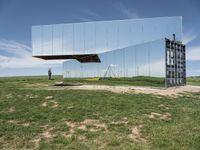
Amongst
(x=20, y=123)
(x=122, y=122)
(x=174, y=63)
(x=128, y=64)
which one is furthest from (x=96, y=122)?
(x=128, y=64)

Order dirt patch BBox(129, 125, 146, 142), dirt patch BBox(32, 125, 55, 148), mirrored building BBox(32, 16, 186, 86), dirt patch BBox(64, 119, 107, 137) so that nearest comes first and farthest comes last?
1. dirt patch BBox(32, 125, 55, 148)
2. dirt patch BBox(129, 125, 146, 142)
3. dirt patch BBox(64, 119, 107, 137)
4. mirrored building BBox(32, 16, 186, 86)

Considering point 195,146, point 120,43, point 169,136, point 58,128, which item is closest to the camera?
point 195,146

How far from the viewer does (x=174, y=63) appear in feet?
103

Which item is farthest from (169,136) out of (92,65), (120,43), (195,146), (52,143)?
(92,65)

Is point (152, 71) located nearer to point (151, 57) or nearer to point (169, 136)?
point (151, 57)

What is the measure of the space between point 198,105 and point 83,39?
2291 centimetres

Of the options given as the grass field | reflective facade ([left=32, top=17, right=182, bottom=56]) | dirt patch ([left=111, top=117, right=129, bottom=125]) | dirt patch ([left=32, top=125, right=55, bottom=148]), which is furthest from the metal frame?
dirt patch ([left=32, top=125, right=55, bottom=148])

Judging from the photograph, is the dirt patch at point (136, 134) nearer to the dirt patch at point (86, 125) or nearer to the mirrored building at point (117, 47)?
the dirt patch at point (86, 125)

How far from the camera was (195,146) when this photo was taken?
Result: 1005 centimetres

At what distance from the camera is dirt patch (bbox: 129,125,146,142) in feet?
35.7

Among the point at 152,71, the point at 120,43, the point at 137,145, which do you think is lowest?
the point at 137,145

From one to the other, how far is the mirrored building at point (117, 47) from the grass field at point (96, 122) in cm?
1195

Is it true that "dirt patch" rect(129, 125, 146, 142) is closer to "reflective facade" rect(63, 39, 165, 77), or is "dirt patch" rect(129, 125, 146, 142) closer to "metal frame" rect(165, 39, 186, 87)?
"reflective facade" rect(63, 39, 165, 77)

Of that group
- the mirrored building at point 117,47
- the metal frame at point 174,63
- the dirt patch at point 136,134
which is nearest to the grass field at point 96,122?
the dirt patch at point 136,134
